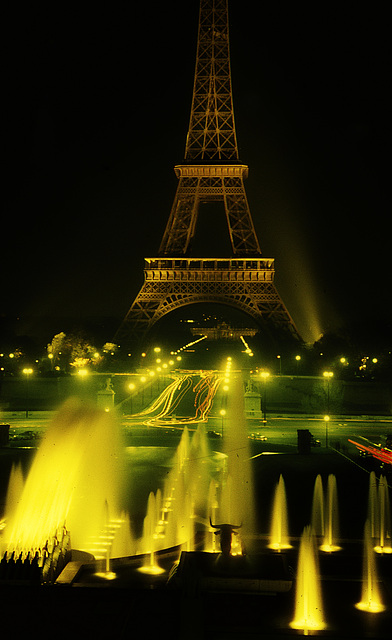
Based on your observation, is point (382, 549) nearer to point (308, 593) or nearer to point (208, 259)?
point (308, 593)

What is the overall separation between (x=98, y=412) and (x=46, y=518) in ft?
63.2

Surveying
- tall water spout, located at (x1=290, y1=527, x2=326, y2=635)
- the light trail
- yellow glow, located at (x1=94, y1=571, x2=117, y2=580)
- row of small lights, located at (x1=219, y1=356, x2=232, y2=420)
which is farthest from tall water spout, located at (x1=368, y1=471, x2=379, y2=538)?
the light trail

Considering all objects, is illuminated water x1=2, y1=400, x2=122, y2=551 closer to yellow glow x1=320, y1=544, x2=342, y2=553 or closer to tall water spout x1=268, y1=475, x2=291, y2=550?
tall water spout x1=268, y1=475, x2=291, y2=550

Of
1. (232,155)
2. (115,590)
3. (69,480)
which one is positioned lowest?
(115,590)

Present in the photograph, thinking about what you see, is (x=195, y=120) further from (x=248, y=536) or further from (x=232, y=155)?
(x=248, y=536)

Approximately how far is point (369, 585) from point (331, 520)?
4095mm

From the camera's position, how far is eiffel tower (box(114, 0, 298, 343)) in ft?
197

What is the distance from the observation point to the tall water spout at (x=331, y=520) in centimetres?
1505

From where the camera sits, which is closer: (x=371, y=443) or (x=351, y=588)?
(x=351, y=588)

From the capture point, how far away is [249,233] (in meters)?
62.8

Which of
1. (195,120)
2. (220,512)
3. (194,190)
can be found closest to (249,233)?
(194,190)

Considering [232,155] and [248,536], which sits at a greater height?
[232,155]

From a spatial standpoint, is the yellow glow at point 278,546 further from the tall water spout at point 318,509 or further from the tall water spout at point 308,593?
the tall water spout at point 318,509

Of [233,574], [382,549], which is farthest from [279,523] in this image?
[233,574]
